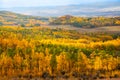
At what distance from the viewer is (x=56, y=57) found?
175 metres

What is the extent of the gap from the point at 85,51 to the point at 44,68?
3939 centimetres

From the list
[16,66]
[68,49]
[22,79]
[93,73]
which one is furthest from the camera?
[68,49]

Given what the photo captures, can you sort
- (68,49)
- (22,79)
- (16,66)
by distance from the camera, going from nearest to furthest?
(22,79)
(16,66)
(68,49)

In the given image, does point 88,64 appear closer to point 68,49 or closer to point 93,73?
point 93,73

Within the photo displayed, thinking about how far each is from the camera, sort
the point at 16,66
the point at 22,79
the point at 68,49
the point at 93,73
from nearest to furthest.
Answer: the point at 22,79 → the point at 93,73 → the point at 16,66 → the point at 68,49

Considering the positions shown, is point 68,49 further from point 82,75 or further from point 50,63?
point 82,75

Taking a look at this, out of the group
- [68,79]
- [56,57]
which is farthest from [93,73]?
[56,57]

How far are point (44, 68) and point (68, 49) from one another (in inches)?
1329

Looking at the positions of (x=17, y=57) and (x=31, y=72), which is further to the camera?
(x=17, y=57)

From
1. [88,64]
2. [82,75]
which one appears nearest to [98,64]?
[88,64]

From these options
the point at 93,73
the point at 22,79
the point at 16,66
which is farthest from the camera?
the point at 16,66

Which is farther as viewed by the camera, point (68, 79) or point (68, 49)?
point (68, 49)

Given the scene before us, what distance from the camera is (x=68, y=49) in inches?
7584

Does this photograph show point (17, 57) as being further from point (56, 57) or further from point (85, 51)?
point (85, 51)
